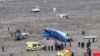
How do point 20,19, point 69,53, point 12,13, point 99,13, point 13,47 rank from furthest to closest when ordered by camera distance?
1. point 12,13
2. point 99,13
3. point 20,19
4. point 13,47
5. point 69,53

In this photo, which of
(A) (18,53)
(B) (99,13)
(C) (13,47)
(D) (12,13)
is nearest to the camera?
(A) (18,53)

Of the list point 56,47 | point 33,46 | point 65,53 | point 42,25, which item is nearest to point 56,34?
point 56,47

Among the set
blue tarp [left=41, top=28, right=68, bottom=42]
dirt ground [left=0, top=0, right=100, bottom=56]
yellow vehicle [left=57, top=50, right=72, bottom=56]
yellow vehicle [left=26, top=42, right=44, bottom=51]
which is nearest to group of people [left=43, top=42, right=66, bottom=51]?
yellow vehicle [left=26, top=42, right=44, bottom=51]

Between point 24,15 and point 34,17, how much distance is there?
547 centimetres

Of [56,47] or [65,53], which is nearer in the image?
[65,53]

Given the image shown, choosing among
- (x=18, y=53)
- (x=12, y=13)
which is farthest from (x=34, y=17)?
(x=18, y=53)

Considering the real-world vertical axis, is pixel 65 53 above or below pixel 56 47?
above

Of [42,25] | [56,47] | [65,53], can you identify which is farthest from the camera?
[42,25]

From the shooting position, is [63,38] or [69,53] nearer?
[69,53]

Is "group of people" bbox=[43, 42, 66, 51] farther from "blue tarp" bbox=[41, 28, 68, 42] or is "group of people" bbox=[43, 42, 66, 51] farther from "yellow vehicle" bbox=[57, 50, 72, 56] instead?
"yellow vehicle" bbox=[57, 50, 72, 56]

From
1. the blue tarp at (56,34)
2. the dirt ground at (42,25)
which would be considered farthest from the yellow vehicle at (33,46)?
the blue tarp at (56,34)

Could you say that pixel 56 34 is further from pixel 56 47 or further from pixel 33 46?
pixel 33 46

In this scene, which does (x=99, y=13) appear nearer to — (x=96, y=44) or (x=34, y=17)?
(x=34, y=17)

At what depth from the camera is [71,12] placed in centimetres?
11075
